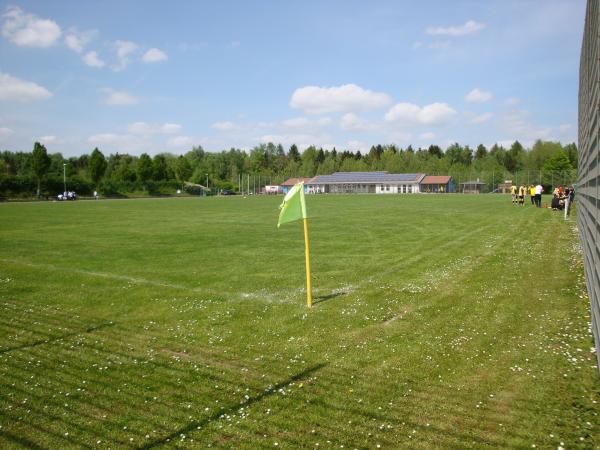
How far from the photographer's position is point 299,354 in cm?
695

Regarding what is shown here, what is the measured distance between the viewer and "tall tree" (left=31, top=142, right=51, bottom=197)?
261 feet

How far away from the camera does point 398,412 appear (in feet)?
16.8

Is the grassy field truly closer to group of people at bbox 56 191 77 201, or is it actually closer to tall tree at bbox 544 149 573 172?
group of people at bbox 56 191 77 201

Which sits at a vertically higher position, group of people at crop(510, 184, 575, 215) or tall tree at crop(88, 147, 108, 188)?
tall tree at crop(88, 147, 108, 188)

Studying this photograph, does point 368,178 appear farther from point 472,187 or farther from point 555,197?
point 555,197

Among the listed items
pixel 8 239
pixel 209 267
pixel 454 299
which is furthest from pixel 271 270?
pixel 8 239

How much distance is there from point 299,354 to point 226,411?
1.93 meters

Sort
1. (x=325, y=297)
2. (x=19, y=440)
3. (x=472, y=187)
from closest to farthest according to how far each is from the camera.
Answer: (x=19, y=440) < (x=325, y=297) < (x=472, y=187)

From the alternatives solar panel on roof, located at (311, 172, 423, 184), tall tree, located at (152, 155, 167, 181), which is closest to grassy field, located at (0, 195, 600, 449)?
tall tree, located at (152, 155, 167, 181)

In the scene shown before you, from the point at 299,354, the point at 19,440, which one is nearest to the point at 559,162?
the point at 299,354

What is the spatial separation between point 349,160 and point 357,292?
154109 mm

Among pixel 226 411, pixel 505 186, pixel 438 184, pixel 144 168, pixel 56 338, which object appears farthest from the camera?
pixel 438 184

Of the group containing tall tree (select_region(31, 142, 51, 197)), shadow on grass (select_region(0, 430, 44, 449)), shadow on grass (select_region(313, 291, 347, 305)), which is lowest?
shadow on grass (select_region(0, 430, 44, 449))

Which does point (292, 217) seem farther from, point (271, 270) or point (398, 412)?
point (398, 412)
